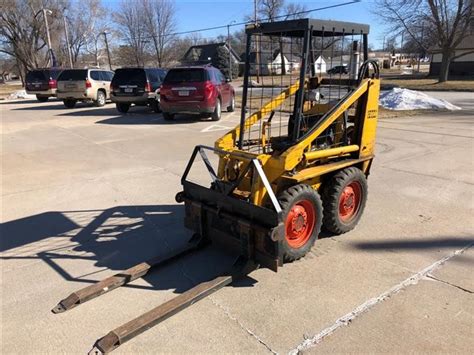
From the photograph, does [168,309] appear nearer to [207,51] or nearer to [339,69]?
[339,69]

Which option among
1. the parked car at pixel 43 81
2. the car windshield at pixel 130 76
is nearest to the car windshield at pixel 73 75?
the car windshield at pixel 130 76

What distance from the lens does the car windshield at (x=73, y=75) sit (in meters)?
19.1

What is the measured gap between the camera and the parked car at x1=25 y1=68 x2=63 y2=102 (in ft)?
74.8

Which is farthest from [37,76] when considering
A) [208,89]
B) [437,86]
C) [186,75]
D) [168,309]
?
[437,86]

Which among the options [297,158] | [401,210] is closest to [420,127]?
[401,210]

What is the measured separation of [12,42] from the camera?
42844mm

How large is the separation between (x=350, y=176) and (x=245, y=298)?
72.4 inches

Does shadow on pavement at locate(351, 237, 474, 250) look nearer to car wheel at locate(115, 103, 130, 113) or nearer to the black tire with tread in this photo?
the black tire with tread

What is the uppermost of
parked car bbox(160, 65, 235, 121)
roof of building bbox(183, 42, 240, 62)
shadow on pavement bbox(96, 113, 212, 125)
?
roof of building bbox(183, 42, 240, 62)

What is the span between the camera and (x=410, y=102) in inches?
688

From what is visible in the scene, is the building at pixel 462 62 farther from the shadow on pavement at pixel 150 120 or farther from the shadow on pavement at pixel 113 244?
the shadow on pavement at pixel 113 244

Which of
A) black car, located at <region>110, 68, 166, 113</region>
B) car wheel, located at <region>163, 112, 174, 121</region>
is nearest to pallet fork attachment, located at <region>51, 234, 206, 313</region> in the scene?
car wheel, located at <region>163, 112, 174, 121</region>

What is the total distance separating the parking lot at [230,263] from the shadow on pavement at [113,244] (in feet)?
0.06

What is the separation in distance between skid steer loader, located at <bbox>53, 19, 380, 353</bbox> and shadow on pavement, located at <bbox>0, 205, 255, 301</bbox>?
0.62 ft
